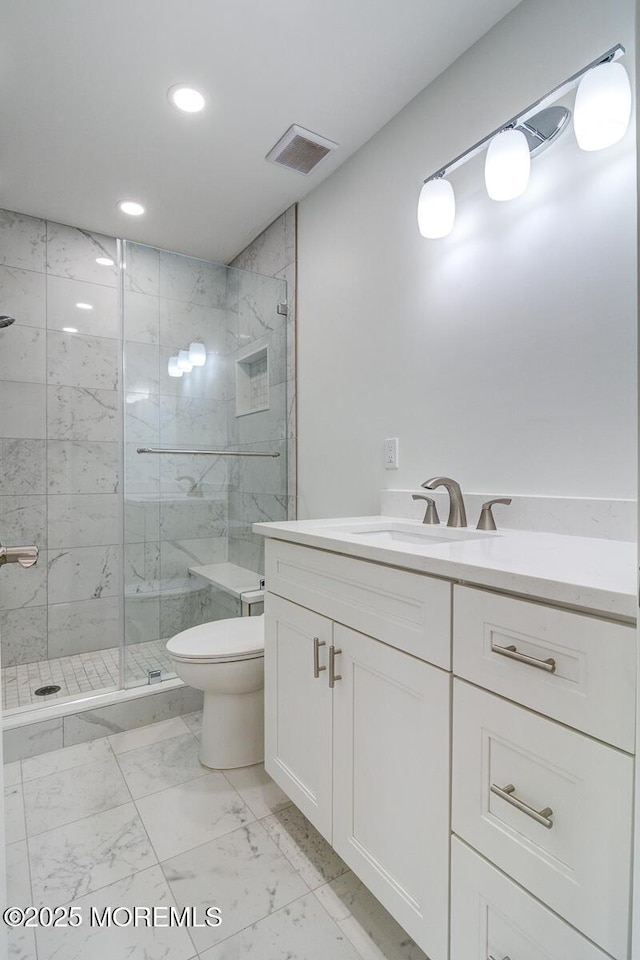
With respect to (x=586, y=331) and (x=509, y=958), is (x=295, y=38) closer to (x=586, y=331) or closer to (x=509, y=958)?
(x=586, y=331)

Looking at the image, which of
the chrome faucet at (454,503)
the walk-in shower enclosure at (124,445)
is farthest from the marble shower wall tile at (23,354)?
the chrome faucet at (454,503)

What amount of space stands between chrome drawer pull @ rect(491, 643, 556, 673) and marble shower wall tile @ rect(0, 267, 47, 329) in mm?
2804

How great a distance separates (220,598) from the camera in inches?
93.7

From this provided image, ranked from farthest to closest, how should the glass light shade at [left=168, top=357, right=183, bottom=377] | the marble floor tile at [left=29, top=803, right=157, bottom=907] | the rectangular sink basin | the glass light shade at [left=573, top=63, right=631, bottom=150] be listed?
1. the glass light shade at [left=168, top=357, right=183, bottom=377]
2. the rectangular sink basin
3. the marble floor tile at [left=29, top=803, right=157, bottom=907]
4. the glass light shade at [left=573, top=63, right=631, bottom=150]

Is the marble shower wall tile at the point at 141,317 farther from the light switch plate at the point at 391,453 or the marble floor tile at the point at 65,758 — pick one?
the marble floor tile at the point at 65,758

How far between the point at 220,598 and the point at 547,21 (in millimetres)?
2380

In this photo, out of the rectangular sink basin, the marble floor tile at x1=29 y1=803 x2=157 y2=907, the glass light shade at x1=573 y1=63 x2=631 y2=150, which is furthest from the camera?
the rectangular sink basin

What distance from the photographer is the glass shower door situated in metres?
2.22

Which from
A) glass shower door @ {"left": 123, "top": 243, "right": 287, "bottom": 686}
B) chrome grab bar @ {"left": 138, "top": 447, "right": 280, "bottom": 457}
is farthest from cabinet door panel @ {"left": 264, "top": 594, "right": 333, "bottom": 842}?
chrome grab bar @ {"left": 138, "top": 447, "right": 280, "bottom": 457}

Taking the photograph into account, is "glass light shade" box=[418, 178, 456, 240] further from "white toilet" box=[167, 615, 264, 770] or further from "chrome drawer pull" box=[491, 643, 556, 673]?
"white toilet" box=[167, 615, 264, 770]

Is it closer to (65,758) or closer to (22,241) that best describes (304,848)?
(65,758)

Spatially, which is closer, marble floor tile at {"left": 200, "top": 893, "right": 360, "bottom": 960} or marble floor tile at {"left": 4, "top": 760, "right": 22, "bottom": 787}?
marble floor tile at {"left": 200, "top": 893, "right": 360, "bottom": 960}

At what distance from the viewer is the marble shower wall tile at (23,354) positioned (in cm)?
253

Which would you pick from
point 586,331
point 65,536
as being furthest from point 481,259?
point 65,536
